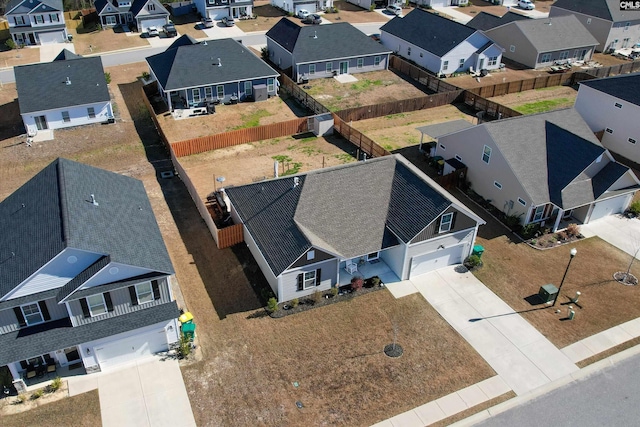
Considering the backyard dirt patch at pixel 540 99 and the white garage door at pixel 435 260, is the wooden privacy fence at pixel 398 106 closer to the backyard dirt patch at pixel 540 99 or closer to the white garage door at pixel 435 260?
the backyard dirt patch at pixel 540 99

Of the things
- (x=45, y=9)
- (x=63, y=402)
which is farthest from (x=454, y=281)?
(x=45, y=9)

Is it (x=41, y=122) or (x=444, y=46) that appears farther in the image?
(x=444, y=46)

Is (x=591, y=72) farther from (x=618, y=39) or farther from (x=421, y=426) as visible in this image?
(x=421, y=426)

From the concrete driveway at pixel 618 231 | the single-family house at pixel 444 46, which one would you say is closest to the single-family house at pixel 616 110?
the concrete driveway at pixel 618 231

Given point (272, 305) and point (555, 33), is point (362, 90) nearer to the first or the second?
point (555, 33)

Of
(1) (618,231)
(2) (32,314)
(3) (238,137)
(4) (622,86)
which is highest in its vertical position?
(4) (622,86)

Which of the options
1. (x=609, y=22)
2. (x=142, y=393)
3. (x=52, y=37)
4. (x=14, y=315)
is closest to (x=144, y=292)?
A: (x=142, y=393)

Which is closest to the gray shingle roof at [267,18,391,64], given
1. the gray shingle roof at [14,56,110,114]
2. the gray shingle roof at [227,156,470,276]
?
the gray shingle roof at [14,56,110,114]
